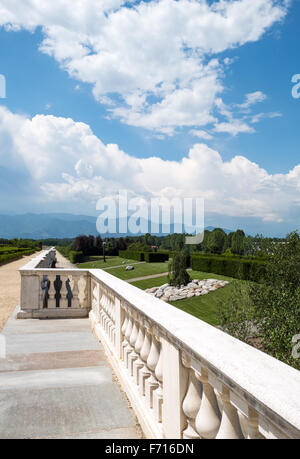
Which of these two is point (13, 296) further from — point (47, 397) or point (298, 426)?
point (298, 426)

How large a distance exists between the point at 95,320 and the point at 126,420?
325cm

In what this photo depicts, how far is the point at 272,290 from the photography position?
11531mm

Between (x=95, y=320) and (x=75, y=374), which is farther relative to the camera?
(x=95, y=320)

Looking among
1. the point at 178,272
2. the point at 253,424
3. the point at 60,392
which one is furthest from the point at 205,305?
the point at 253,424

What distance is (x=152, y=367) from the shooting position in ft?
9.14

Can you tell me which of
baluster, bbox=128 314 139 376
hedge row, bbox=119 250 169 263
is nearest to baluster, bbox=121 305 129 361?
baluster, bbox=128 314 139 376

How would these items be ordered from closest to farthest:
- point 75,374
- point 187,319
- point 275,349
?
point 187,319 < point 75,374 < point 275,349

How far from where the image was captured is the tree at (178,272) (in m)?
28.6

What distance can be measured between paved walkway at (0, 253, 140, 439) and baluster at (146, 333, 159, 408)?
32 cm

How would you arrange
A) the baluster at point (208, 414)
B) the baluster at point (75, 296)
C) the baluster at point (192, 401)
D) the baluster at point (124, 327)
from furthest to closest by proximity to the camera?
the baluster at point (75, 296)
the baluster at point (124, 327)
the baluster at point (192, 401)
the baluster at point (208, 414)

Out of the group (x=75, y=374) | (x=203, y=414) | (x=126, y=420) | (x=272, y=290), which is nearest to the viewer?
(x=203, y=414)

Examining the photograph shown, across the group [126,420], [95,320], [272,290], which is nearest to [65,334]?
[95,320]

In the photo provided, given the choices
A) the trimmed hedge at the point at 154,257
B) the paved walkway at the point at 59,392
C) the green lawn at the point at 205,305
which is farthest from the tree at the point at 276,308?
the trimmed hedge at the point at 154,257

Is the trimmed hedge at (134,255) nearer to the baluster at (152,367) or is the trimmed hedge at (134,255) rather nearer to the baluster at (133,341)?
the baluster at (133,341)
